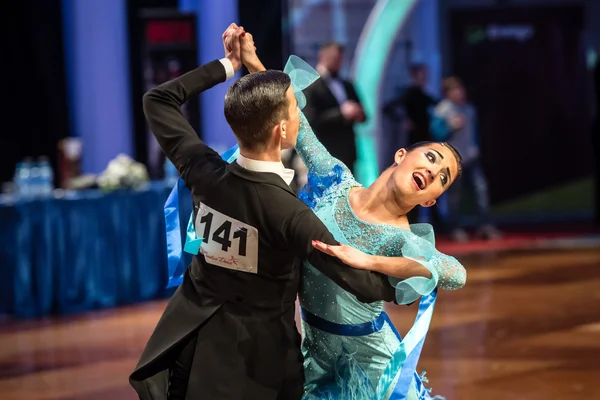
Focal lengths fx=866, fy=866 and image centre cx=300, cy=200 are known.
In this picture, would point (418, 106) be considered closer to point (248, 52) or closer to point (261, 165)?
point (248, 52)

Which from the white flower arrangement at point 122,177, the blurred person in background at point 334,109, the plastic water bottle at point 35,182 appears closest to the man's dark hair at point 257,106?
the plastic water bottle at point 35,182

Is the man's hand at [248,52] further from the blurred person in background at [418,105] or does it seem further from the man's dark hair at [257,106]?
the blurred person in background at [418,105]

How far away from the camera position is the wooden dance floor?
12.3 ft

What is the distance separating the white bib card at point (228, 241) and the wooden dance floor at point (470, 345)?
6.12 feet

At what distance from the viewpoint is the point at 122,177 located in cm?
566

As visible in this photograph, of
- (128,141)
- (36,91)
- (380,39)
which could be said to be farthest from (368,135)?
(36,91)

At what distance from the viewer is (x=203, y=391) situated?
6.45ft

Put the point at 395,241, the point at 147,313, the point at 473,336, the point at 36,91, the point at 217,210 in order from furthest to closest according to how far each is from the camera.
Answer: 1. the point at 36,91
2. the point at 147,313
3. the point at 473,336
4. the point at 395,241
5. the point at 217,210

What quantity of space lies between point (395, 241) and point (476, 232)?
6.64 metres

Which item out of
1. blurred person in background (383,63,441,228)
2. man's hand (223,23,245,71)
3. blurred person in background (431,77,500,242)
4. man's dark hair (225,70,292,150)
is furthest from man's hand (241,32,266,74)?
blurred person in background (431,77,500,242)

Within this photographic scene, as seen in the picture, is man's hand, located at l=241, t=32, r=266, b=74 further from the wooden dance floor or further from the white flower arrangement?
the white flower arrangement

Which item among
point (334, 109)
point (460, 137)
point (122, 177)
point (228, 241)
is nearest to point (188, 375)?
point (228, 241)

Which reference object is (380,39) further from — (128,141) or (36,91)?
(36,91)

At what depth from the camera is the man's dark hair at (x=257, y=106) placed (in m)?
1.89
